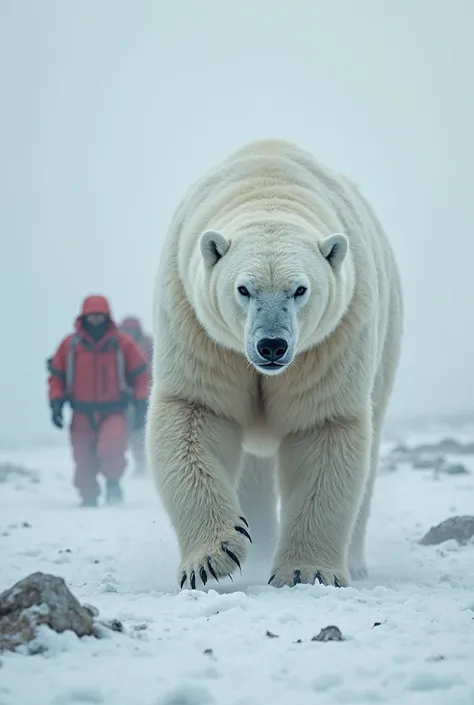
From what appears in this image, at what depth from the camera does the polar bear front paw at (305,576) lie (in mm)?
4227

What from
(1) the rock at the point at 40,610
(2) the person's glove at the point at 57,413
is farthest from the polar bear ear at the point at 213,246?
(2) the person's glove at the point at 57,413

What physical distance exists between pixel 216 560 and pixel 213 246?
130 centimetres

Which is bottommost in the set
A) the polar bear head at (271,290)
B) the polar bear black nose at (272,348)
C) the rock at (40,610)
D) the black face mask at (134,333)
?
the rock at (40,610)

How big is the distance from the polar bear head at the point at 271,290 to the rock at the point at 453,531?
1780 millimetres

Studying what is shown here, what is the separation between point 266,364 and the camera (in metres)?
3.88

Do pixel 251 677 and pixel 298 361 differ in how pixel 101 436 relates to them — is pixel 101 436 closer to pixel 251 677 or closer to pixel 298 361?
pixel 298 361

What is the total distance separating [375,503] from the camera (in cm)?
822

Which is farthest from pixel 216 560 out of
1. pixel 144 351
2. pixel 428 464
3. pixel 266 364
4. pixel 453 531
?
pixel 144 351

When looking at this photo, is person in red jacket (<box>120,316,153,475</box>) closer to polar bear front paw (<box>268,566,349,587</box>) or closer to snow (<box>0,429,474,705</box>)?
snow (<box>0,429,474,705</box>)

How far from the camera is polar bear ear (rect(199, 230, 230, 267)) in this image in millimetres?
4148

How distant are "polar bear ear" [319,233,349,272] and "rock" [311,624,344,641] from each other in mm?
1883

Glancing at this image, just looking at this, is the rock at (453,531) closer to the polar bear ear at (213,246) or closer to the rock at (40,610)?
the polar bear ear at (213,246)

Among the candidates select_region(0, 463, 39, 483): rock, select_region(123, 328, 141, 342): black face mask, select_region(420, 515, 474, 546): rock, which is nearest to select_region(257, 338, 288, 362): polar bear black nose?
select_region(420, 515, 474, 546): rock

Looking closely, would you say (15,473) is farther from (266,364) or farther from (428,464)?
(266,364)
